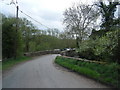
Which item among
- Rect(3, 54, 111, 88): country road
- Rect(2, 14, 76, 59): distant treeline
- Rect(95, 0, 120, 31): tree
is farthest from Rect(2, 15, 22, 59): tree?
Rect(95, 0, 120, 31): tree

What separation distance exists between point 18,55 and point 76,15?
17.4 meters

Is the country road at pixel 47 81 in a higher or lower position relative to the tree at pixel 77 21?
lower

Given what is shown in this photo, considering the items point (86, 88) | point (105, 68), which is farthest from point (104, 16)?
point (86, 88)

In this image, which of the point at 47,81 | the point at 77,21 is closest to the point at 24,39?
the point at 77,21

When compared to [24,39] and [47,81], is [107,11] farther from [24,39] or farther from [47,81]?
[24,39]

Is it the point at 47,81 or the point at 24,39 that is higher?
the point at 24,39

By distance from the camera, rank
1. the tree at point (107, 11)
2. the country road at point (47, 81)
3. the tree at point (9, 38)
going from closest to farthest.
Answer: the country road at point (47, 81) → the tree at point (9, 38) → the tree at point (107, 11)

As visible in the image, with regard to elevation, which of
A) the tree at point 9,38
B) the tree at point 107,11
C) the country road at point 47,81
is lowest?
the country road at point 47,81

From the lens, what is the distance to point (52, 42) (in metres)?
53.6

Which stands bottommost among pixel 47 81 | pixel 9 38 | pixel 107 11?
pixel 47 81

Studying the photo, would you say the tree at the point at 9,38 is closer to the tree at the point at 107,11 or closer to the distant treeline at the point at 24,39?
the distant treeline at the point at 24,39

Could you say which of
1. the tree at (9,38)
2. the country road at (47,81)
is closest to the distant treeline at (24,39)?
the tree at (9,38)

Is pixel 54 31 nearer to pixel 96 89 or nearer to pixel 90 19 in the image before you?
pixel 90 19

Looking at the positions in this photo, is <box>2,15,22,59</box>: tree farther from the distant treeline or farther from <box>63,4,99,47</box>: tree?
<box>63,4,99,47</box>: tree
